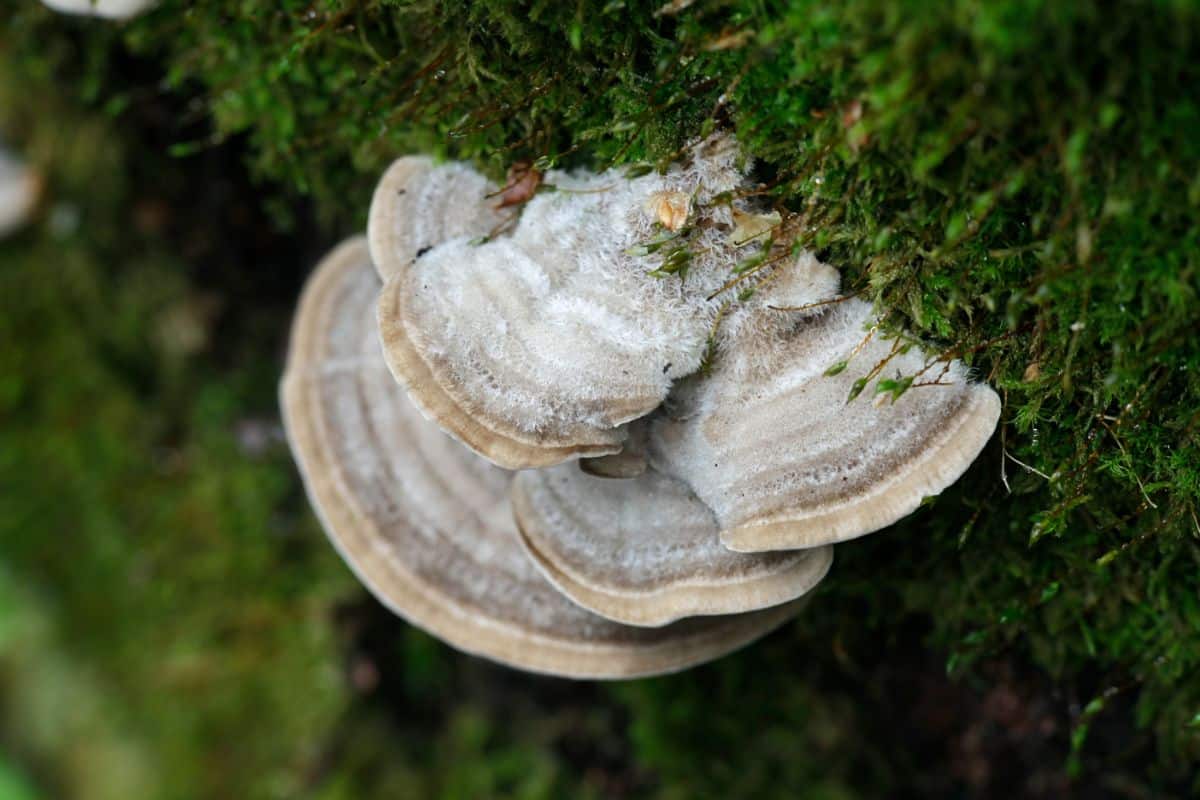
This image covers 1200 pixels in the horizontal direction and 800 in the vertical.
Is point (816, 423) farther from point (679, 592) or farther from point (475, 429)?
point (475, 429)

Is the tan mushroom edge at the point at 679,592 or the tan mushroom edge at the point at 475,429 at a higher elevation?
the tan mushroom edge at the point at 475,429

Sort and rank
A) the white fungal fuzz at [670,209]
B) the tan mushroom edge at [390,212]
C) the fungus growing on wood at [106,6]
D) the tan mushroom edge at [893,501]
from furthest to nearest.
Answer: the fungus growing on wood at [106,6] < the tan mushroom edge at [390,212] < the white fungal fuzz at [670,209] < the tan mushroom edge at [893,501]

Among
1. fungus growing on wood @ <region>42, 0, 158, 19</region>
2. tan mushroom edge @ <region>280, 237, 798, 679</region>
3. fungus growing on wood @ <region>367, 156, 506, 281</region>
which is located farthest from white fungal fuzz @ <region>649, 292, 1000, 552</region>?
fungus growing on wood @ <region>42, 0, 158, 19</region>

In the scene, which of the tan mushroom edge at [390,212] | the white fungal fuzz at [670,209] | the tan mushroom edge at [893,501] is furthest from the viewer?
the tan mushroom edge at [390,212]

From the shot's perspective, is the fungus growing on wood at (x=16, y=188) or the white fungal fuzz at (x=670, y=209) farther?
the fungus growing on wood at (x=16, y=188)

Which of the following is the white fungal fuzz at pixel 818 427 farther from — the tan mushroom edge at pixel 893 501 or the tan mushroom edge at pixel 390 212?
the tan mushroom edge at pixel 390 212

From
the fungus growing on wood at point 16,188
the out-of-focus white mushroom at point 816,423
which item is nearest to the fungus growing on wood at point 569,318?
the out-of-focus white mushroom at point 816,423

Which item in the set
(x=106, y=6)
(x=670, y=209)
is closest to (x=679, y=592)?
(x=670, y=209)
